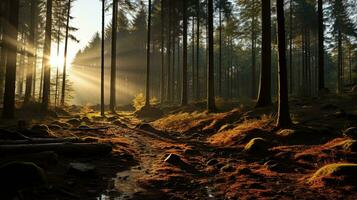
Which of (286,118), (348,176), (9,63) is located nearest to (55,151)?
(348,176)

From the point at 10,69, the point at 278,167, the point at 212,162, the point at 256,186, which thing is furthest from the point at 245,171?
the point at 10,69

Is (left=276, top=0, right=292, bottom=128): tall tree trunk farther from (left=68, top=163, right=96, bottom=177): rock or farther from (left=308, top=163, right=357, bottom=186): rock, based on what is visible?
(left=68, top=163, right=96, bottom=177): rock

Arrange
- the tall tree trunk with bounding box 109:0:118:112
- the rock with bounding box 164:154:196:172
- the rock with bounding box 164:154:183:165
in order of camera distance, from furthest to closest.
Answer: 1. the tall tree trunk with bounding box 109:0:118:112
2. the rock with bounding box 164:154:183:165
3. the rock with bounding box 164:154:196:172

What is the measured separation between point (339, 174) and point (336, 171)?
0.08 meters

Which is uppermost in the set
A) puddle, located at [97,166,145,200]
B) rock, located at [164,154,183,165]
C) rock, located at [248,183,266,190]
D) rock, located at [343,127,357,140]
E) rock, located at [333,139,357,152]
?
rock, located at [343,127,357,140]

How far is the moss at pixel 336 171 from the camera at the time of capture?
6.73 m

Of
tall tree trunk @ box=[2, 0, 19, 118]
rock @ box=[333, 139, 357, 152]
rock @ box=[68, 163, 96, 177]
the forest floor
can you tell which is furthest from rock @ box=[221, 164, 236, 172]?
tall tree trunk @ box=[2, 0, 19, 118]

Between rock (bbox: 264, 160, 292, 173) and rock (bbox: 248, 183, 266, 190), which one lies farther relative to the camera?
rock (bbox: 264, 160, 292, 173)

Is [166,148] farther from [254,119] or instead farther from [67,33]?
[67,33]

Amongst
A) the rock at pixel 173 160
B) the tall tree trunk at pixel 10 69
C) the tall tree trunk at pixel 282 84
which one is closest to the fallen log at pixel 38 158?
the rock at pixel 173 160

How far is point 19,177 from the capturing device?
20.1 ft

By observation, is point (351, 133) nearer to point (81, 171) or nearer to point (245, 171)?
point (245, 171)

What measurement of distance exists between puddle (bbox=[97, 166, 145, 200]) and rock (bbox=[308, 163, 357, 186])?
3.83 m

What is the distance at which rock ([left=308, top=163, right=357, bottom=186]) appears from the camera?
6.59 meters
